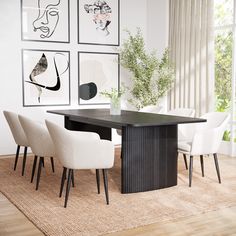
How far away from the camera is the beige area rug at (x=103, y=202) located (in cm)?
371

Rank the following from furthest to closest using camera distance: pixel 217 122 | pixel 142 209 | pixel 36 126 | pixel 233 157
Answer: pixel 233 157
pixel 217 122
pixel 36 126
pixel 142 209

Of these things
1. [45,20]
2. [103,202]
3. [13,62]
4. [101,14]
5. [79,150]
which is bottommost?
[103,202]

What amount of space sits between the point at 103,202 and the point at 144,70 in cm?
393

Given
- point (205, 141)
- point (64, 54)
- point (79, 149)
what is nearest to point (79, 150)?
point (79, 149)

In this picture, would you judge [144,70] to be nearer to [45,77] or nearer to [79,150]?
[45,77]

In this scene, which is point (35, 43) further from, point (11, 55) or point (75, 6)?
point (75, 6)

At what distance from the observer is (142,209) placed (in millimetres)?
4098

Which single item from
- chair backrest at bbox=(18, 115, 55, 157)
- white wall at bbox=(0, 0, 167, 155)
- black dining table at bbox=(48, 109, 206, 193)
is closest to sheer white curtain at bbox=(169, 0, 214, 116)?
white wall at bbox=(0, 0, 167, 155)

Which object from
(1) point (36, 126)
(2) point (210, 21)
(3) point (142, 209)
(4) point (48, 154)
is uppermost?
(2) point (210, 21)

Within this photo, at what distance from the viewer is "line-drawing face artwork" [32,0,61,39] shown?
287 inches

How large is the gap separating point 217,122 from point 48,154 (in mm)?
2288

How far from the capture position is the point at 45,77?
7441 mm

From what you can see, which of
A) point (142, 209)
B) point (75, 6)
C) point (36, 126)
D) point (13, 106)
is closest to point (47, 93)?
point (13, 106)

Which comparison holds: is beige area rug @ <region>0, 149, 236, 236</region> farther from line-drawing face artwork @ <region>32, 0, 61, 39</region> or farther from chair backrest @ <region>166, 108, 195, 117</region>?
line-drawing face artwork @ <region>32, 0, 61, 39</region>
